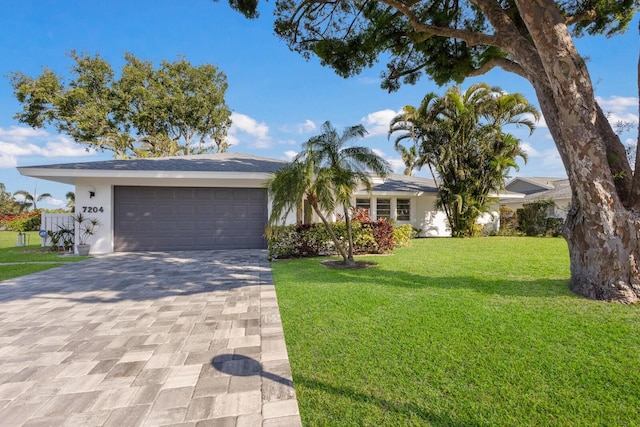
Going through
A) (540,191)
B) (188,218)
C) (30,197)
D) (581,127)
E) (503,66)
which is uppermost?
(503,66)

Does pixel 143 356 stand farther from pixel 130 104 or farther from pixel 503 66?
pixel 130 104

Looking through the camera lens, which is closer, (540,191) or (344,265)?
(344,265)

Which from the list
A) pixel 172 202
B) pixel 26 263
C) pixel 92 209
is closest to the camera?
pixel 26 263

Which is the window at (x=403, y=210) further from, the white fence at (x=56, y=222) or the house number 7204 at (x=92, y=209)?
the white fence at (x=56, y=222)

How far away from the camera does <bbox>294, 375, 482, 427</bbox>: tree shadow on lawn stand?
2133 mm

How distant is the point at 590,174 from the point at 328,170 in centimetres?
481

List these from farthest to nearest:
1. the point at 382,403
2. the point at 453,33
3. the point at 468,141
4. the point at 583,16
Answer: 1. the point at 468,141
2. the point at 583,16
3. the point at 453,33
4. the point at 382,403

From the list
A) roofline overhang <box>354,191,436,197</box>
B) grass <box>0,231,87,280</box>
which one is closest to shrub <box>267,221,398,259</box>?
roofline overhang <box>354,191,436,197</box>

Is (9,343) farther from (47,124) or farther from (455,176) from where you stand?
(47,124)

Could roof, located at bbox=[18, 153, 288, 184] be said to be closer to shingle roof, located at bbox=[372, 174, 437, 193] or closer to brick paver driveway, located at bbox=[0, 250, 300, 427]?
brick paver driveway, located at bbox=[0, 250, 300, 427]

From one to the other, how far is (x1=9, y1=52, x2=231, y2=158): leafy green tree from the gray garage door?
13802 mm

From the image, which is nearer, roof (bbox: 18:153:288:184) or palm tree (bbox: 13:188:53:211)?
roof (bbox: 18:153:288:184)

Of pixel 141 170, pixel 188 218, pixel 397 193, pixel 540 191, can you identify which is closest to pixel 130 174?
pixel 141 170

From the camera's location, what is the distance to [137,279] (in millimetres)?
6855
